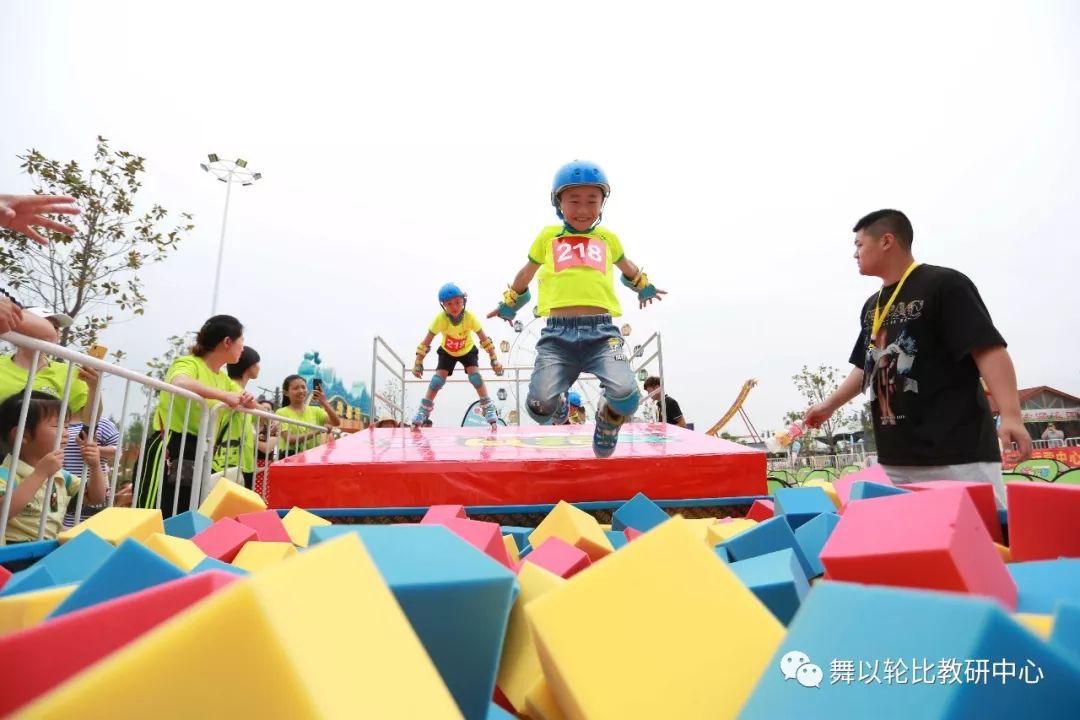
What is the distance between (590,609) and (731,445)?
9.82 feet

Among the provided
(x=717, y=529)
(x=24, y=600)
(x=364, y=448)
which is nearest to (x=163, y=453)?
(x=364, y=448)

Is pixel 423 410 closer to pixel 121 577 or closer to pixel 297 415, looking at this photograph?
pixel 297 415

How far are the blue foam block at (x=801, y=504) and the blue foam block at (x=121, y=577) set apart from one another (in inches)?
63.5

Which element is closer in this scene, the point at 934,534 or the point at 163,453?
the point at 934,534

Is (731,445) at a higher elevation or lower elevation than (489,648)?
higher

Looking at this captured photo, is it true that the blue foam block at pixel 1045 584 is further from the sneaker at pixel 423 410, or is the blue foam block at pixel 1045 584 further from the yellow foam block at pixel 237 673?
the sneaker at pixel 423 410

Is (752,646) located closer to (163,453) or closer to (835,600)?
(835,600)

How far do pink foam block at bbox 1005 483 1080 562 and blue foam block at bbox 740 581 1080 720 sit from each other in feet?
2.55

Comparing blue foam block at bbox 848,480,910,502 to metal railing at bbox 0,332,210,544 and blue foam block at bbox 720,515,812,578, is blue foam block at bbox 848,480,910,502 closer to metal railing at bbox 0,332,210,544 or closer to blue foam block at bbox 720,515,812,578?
blue foam block at bbox 720,515,812,578

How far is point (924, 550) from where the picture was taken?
68 centimetres

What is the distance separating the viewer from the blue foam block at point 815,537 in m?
1.41

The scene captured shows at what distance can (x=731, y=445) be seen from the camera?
137 inches

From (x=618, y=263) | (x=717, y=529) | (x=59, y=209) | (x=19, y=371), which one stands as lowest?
(x=717, y=529)

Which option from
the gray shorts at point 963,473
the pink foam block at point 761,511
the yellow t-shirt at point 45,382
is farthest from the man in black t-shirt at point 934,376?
the yellow t-shirt at point 45,382
